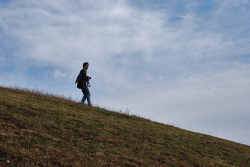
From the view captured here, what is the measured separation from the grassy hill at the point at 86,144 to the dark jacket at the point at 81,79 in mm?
1397

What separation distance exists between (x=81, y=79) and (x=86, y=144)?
7.18 meters

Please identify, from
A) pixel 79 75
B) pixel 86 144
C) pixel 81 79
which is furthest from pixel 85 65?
pixel 86 144

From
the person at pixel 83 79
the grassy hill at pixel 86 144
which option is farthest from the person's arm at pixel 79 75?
the grassy hill at pixel 86 144

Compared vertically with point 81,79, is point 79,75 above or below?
above

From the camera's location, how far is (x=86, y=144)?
984 centimetres

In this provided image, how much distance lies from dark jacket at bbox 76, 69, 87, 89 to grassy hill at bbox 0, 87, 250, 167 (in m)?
1.40

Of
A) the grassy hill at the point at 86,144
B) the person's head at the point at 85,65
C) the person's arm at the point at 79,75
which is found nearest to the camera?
the grassy hill at the point at 86,144

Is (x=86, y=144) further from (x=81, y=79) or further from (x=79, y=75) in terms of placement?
(x=79, y=75)

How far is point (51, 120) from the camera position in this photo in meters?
11.6

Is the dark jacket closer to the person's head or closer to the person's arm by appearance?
the person's arm

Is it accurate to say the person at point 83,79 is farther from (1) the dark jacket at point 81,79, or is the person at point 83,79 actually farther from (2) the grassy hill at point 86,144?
(2) the grassy hill at point 86,144

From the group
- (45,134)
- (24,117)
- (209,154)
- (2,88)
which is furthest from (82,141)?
(2,88)

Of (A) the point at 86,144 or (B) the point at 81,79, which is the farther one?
(B) the point at 81,79

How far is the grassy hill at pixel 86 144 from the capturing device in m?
7.97
